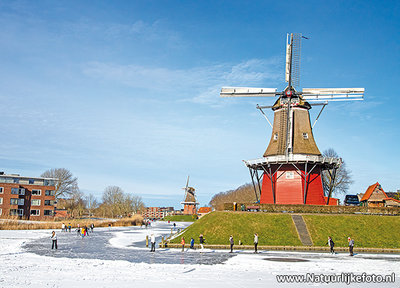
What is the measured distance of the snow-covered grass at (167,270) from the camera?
1659 cm

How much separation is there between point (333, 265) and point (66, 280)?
52.9 feet

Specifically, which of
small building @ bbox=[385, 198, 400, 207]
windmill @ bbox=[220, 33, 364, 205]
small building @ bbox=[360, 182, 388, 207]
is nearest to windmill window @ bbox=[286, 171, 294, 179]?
windmill @ bbox=[220, 33, 364, 205]

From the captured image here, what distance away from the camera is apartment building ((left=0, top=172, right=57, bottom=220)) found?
81.2 m

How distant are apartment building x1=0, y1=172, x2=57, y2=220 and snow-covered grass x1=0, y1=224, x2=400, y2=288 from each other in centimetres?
6247

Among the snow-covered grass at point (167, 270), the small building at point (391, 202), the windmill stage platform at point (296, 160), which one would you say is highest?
the windmill stage platform at point (296, 160)

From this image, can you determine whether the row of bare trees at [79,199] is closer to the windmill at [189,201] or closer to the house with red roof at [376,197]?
the windmill at [189,201]

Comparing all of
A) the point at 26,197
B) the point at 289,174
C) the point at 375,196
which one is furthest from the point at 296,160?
the point at 26,197

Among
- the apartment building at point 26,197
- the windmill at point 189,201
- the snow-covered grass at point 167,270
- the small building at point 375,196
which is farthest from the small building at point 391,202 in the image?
the apartment building at point 26,197

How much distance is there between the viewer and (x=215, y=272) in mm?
19547

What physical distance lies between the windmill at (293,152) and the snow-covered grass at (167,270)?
1710 cm

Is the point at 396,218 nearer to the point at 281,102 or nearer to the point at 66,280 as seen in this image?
the point at 281,102

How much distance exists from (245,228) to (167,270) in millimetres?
16528

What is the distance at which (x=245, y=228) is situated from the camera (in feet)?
115

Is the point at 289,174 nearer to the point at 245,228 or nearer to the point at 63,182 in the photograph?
the point at 245,228
